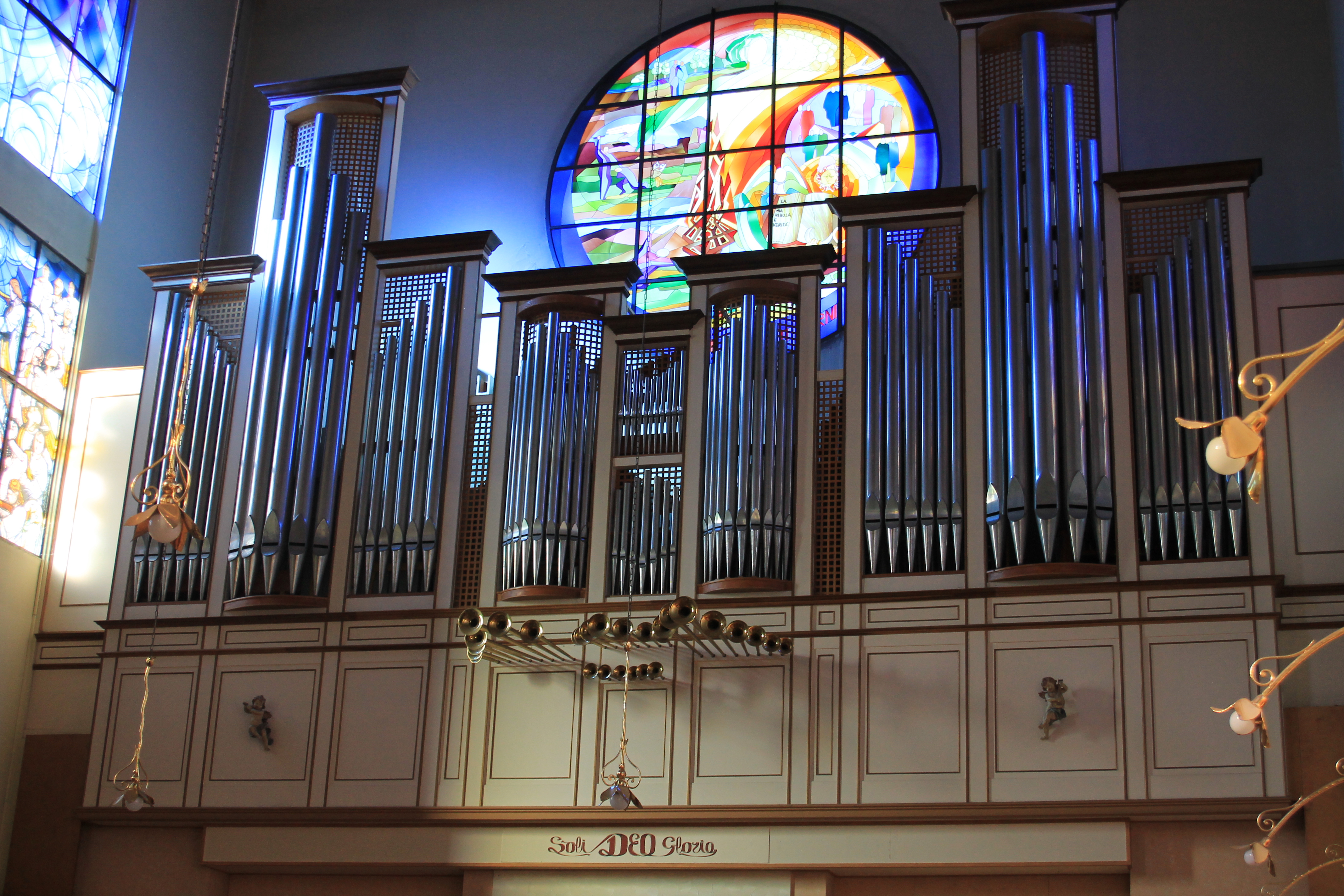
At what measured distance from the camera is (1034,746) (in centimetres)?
952

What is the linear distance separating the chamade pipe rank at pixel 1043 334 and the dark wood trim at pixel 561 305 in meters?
3.02

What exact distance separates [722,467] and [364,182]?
438 cm

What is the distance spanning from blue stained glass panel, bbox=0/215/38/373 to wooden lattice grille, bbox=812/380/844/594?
6655 millimetres

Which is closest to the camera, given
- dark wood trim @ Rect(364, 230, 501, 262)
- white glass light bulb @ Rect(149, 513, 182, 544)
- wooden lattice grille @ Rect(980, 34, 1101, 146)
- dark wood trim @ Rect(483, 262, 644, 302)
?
white glass light bulb @ Rect(149, 513, 182, 544)

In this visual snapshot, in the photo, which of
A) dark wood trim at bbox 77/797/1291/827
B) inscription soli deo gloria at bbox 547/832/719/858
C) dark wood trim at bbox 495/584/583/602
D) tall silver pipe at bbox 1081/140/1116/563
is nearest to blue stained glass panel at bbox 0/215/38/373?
dark wood trim at bbox 77/797/1291/827

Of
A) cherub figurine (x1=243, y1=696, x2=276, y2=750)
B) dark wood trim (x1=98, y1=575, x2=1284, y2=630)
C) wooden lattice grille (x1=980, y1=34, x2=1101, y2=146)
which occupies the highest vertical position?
wooden lattice grille (x1=980, y1=34, x2=1101, y2=146)

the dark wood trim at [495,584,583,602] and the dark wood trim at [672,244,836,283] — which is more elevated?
the dark wood trim at [672,244,836,283]

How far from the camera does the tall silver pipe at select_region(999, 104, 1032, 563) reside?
32.6 ft

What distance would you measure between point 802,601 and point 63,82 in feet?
26.6

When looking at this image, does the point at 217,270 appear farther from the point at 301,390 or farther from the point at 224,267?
the point at 301,390

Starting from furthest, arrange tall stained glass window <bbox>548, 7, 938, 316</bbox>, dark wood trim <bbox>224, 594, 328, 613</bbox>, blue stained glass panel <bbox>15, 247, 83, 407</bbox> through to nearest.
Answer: tall stained glass window <bbox>548, 7, 938, 316</bbox> → blue stained glass panel <bbox>15, 247, 83, 407</bbox> → dark wood trim <bbox>224, 594, 328, 613</bbox>

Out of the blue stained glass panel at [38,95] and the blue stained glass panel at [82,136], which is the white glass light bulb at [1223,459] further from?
the blue stained glass panel at [82,136]

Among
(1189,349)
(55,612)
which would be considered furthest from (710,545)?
(55,612)

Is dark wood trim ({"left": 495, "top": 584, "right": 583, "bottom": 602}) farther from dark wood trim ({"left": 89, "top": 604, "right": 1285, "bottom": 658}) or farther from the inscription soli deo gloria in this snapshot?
the inscription soli deo gloria
